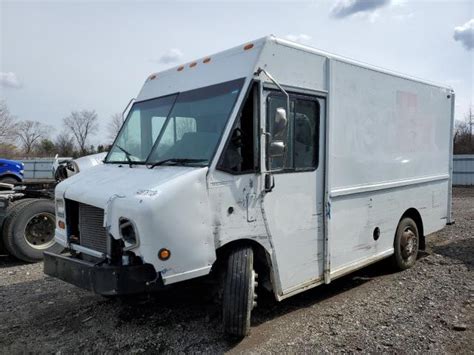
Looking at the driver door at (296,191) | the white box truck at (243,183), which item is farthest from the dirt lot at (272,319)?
the driver door at (296,191)

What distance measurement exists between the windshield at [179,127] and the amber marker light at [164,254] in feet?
2.91

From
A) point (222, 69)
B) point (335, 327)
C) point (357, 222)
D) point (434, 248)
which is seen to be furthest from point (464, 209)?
point (222, 69)

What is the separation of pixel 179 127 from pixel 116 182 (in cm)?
87

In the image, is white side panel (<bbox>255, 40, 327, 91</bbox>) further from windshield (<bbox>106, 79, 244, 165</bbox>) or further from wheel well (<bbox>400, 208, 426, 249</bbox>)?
wheel well (<bbox>400, 208, 426, 249</bbox>)

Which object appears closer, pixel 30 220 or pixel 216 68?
pixel 216 68

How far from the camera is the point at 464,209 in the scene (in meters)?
13.0

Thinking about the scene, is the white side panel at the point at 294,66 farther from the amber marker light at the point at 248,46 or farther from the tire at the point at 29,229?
the tire at the point at 29,229

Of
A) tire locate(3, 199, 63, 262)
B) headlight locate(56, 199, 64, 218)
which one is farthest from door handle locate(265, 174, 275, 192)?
tire locate(3, 199, 63, 262)

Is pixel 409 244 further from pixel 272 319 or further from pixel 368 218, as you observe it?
pixel 272 319

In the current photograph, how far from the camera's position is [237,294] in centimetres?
400

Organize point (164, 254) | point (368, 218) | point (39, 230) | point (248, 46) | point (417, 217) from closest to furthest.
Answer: point (164, 254) → point (248, 46) → point (368, 218) → point (417, 217) → point (39, 230)

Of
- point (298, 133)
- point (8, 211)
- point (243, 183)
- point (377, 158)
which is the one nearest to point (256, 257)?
point (243, 183)

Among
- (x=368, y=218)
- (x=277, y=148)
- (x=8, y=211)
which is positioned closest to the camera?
(x=277, y=148)

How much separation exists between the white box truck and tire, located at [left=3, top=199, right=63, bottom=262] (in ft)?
9.74
